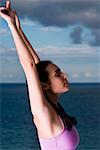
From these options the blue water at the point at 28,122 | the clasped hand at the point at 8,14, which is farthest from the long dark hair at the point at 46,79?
Result: the blue water at the point at 28,122

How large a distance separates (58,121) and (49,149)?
76 millimetres

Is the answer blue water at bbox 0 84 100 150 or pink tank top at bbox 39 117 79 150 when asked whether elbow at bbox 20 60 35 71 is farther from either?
blue water at bbox 0 84 100 150

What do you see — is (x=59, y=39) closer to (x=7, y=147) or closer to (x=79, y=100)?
(x=7, y=147)

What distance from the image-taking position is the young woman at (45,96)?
4.36 ft

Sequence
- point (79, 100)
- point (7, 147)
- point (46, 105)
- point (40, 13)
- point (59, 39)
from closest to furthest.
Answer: point (46, 105) → point (7, 147) → point (59, 39) → point (40, 13) → point (79, 100)

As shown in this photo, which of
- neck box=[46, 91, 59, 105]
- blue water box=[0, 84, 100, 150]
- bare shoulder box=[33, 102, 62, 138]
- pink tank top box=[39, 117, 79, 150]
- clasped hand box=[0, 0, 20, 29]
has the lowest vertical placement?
blue water box=[0, 84, 100, 150]

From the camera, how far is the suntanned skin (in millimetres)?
1326

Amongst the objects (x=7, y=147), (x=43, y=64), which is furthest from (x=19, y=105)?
(x=43, y=64)

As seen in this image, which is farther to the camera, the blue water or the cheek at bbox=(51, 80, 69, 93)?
the blue water

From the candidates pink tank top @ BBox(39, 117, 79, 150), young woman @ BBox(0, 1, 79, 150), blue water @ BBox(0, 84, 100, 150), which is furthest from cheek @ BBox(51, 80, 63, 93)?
blue water @ BBox(0, 84, 100, 150)

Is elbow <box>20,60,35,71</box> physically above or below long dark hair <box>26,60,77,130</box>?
above

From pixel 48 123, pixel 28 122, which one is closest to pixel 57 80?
pixel 48 123

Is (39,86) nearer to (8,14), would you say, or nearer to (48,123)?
(48,123)

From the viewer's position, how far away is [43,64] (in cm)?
141
